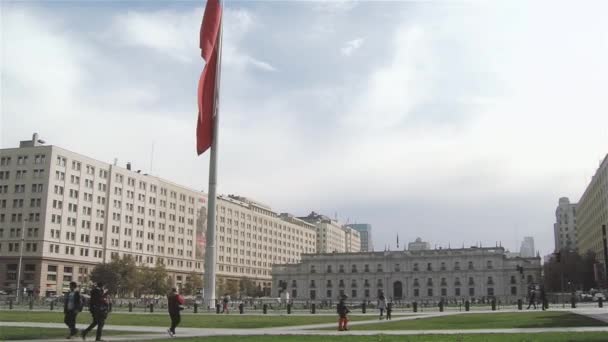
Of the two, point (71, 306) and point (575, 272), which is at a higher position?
point (575, 272)

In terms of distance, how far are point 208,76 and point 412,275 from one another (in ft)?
344

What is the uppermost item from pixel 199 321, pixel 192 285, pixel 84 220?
pixel 84 220

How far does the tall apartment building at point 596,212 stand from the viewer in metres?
112

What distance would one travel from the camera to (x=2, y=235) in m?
109

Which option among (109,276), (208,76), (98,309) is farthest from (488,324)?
(109,276)

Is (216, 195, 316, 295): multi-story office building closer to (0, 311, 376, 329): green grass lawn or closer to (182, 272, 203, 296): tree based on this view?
(182, 272, 203, 296): tree

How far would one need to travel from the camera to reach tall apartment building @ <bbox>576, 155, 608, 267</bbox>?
112m

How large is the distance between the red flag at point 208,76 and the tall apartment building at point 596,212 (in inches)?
2962

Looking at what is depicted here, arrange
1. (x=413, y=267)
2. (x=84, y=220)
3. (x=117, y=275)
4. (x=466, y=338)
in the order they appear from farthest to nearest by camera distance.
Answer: (x=413, y=267) → (x=84, y=220) → (x=117, y=275) → (x=466, y=338)

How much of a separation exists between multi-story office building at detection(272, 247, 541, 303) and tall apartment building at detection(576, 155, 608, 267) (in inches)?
585

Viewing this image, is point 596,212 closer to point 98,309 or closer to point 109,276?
point 109,276

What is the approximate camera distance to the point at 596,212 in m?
124

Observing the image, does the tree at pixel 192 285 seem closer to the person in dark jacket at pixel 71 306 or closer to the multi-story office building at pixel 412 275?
the multi-story office building at pixel 412 275

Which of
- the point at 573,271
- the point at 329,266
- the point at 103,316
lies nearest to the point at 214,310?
the point at 103,316
